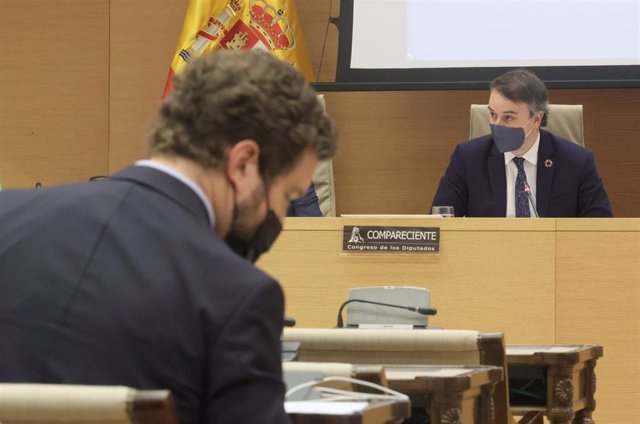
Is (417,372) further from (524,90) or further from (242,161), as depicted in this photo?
(524,90)

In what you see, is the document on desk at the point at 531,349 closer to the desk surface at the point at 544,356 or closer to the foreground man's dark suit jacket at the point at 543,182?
the desk surface at the point at 544,356

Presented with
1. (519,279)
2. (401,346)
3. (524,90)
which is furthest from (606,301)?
(401,346)

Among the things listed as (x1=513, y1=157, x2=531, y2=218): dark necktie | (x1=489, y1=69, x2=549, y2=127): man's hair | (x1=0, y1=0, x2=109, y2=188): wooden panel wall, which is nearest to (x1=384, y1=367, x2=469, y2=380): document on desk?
(x1=513, y1=157, x2=531, y2=218): dark necktie

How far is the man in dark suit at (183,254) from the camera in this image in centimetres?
121

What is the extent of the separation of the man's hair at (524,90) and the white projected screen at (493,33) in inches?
36.2

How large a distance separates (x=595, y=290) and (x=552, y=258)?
18cm

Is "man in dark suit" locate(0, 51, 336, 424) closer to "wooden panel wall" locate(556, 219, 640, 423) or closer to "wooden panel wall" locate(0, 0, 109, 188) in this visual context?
"wooden panel wall" locate(556, 219, 640, 423)

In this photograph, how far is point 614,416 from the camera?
383cm

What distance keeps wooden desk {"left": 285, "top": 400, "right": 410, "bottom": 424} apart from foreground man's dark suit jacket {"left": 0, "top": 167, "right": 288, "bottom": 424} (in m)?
0.11

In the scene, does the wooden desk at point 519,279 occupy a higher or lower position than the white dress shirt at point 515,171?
lower

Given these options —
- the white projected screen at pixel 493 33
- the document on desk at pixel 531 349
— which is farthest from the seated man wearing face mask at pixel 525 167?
the document on desk at pixel 531 349

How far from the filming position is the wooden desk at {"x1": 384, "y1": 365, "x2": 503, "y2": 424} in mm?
1775

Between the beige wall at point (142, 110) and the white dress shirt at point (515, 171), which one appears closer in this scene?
the white dress shirt at point (515, 171)

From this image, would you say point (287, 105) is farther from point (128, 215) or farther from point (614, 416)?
point (614, 416)
